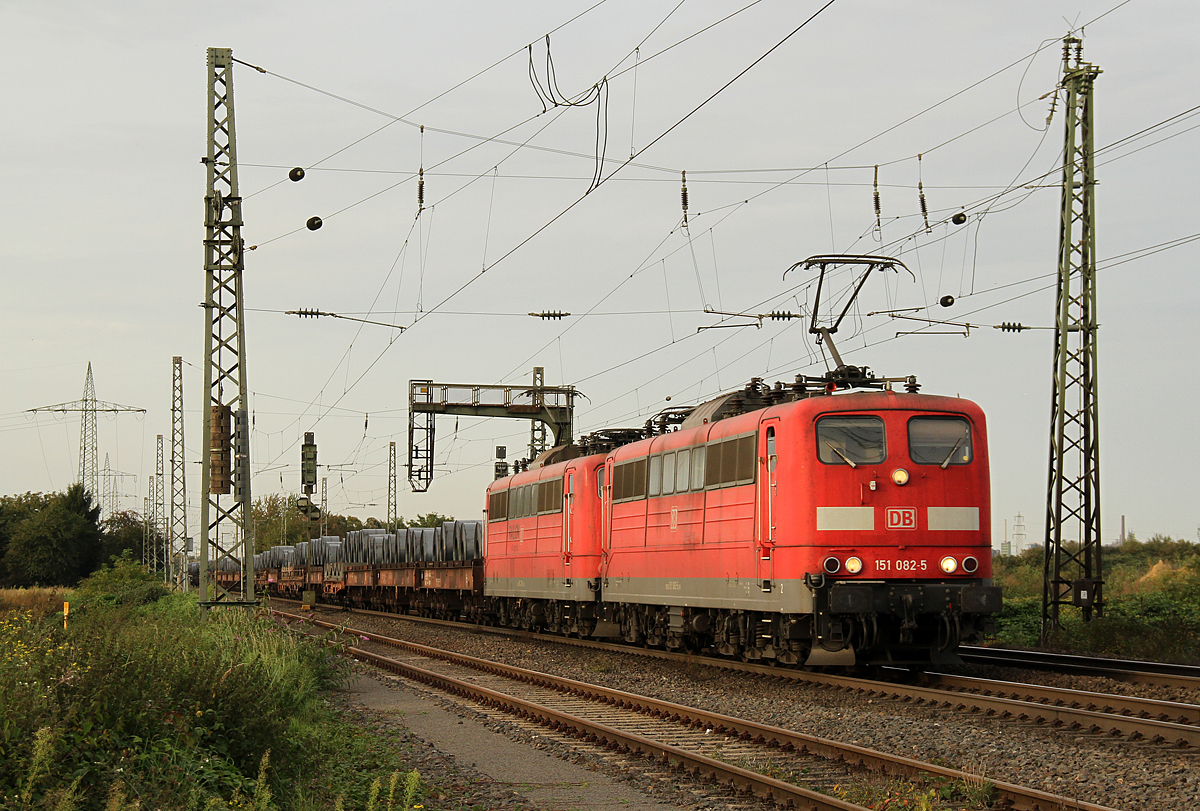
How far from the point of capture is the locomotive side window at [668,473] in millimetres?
19234

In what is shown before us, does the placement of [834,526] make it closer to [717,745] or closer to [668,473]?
[717,745]

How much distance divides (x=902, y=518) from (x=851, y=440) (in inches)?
45.5

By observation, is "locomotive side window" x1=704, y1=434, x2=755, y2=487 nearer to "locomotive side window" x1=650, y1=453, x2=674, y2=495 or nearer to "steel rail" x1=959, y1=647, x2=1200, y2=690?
"locomotive side window" x1=650, y1=453, x2=674, y2=495

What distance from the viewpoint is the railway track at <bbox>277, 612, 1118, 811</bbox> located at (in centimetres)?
867

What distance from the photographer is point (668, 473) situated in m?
19.4

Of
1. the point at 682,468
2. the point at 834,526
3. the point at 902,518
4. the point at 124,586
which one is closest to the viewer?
the point at 834,526

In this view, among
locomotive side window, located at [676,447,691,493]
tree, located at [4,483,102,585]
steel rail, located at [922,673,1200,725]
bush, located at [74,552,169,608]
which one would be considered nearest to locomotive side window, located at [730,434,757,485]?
locomotive side window, located at [676,447,691,493]

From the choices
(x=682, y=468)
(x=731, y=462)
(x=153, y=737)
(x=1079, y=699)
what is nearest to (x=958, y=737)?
(x=1079, y=699)

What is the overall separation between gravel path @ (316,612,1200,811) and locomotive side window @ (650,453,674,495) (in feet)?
9.10

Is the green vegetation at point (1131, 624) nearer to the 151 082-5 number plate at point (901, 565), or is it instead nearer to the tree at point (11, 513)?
the 151 082-5 number plate at point (901, 565)

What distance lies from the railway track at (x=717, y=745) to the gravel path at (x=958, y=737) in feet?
1.58

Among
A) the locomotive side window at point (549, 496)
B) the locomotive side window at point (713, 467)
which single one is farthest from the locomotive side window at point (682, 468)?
the locomotive side window at point (549, 496)

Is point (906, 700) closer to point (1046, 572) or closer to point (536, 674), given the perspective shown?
point (536, 674)

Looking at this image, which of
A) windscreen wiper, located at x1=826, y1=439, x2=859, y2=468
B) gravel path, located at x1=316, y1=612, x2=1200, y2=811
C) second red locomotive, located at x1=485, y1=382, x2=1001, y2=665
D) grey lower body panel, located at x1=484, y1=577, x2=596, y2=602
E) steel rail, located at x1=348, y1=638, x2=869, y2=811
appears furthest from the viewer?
grey lower body panel, located at x1=484, y1=577, x2=596, y2=602
